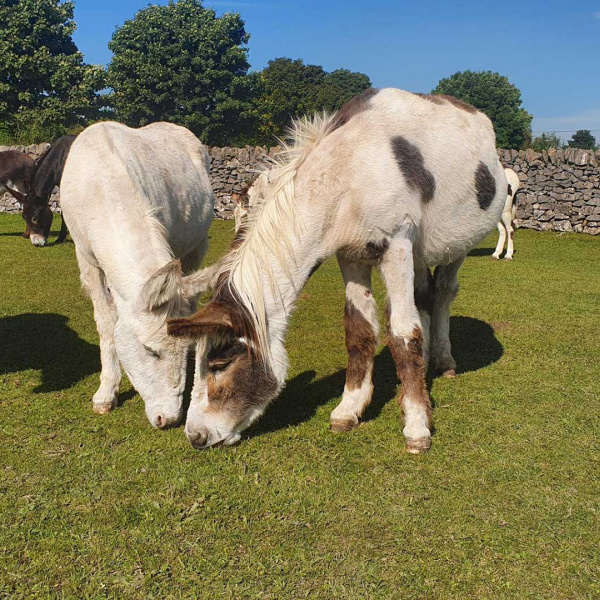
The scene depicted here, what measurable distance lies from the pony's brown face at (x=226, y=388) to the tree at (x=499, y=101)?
58556 millimetres

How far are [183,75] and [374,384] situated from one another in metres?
42.7

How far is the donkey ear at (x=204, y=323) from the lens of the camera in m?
3.38

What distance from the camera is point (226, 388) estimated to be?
3.85m

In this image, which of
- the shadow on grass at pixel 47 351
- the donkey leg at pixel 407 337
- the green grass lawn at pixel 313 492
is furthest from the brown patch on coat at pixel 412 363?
the shadow on grass at pixel 47 351

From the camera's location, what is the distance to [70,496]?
3.51 metres

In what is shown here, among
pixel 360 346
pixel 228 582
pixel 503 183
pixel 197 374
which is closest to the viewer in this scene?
pixel 228 582

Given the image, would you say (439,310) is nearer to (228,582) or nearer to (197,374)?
(197,374)

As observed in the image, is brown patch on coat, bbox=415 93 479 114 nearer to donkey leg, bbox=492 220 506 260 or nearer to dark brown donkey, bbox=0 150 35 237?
donkey leg, bbox=492 220 506 260

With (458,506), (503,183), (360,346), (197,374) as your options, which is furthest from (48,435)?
(503,183)

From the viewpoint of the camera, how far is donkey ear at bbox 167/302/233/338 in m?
3.38

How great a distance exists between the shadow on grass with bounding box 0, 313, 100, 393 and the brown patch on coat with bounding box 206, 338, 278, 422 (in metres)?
2.14

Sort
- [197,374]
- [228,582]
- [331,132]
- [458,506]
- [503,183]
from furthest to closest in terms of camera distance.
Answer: [503,183]
[331,132]
[197,374]
[458,506]
[228,582]

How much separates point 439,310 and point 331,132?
90.0 inches

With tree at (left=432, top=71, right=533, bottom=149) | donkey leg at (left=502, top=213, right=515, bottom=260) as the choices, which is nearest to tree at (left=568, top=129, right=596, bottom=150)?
tree at (left=432, top=71, right=533, bottom=149)
